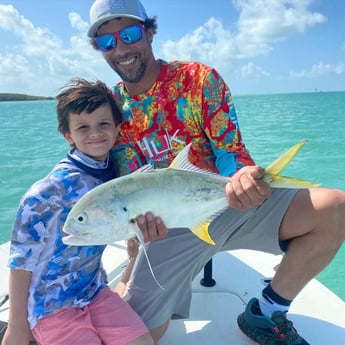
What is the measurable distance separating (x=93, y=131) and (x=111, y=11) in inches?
30.0

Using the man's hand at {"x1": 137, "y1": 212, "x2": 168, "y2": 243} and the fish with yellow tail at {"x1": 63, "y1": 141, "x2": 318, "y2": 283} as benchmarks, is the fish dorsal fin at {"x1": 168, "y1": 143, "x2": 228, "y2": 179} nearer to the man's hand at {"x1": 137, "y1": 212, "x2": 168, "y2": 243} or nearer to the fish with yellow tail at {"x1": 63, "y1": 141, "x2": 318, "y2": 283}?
the fish with yellow tail at {"x1": 63, "y1": 141, "x2": 318, "y2": 283}

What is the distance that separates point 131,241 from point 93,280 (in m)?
0.37

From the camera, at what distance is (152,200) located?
4.55 ft

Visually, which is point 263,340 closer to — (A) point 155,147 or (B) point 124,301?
(B) point 124,301

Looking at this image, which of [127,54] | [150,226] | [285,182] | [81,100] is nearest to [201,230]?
[150,226]

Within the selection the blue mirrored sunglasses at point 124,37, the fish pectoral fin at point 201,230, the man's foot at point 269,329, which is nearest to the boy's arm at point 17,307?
the fish pectoral fin at point 201,230

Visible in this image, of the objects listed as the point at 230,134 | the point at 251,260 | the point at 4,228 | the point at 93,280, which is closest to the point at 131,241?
the point at 93,280

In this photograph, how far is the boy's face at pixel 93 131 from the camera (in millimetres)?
1863

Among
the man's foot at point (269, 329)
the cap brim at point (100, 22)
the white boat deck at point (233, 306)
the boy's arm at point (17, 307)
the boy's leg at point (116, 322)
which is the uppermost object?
the cap brim at point (100, 22)

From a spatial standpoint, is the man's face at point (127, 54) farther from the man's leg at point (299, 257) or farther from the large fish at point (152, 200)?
the man's leg at point (299, 257)

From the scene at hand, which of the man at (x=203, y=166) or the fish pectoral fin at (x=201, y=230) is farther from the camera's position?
the man at (x=203, y=166)

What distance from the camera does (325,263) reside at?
1.83 meters

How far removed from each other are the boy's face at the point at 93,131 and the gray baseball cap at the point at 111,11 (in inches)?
21.2

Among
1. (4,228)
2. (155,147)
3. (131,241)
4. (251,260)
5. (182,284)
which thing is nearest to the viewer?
(131,241)
